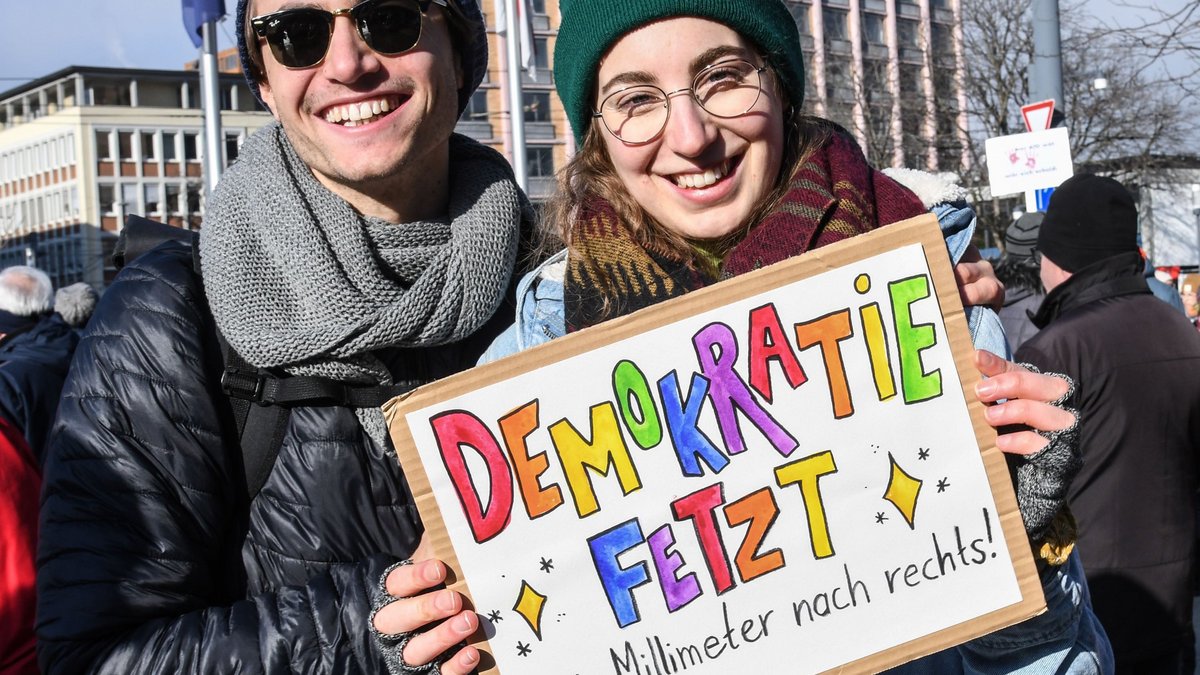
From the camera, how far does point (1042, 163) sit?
26.8 ft

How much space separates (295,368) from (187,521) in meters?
0.33

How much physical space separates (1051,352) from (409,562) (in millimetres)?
3166

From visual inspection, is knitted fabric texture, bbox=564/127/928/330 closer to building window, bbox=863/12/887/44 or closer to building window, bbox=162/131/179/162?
building window, bbox=863/12/887/44

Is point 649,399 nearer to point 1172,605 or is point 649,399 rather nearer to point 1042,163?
point 1172,605

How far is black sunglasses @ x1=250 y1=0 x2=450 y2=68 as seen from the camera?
2217mm

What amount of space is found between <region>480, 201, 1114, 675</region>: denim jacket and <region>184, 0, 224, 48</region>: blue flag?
41.0ft

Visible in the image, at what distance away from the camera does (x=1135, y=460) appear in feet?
13.5

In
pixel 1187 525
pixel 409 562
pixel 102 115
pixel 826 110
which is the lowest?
pixel 1187 525

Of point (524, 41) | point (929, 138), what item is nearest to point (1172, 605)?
point (524, 41)

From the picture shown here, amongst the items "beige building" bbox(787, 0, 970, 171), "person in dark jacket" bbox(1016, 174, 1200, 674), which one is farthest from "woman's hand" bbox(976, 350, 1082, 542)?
"beige building" bbox(787, 0, 970, 171)

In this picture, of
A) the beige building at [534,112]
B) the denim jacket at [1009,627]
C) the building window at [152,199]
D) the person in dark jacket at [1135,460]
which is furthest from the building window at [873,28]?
the denim jacket at [1009,627]

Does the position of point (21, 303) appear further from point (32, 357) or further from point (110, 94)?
point (110, 94)

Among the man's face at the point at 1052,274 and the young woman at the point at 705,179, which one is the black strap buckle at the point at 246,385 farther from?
the man's face at the point at 1052,274

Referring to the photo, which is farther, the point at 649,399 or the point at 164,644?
the point at 164,644
